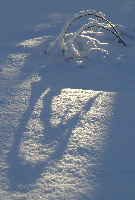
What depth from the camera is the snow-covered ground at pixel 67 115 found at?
1531 mm

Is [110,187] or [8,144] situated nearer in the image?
[110,187]

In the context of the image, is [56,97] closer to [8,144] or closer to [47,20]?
[8,144]

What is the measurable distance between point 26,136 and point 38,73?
3.51ft

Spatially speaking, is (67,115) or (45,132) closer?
(45,132)

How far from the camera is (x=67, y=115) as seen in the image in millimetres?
2152

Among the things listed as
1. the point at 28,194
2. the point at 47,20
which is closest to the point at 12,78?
the point at 28,194

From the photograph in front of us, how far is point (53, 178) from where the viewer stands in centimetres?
155

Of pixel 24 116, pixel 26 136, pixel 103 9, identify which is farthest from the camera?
pixel 103 9

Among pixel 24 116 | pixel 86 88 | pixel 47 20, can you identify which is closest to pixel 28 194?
pixel 24 116

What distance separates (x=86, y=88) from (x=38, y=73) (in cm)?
54

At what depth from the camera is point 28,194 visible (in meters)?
1.46

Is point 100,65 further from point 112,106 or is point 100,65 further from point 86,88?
point 112,106

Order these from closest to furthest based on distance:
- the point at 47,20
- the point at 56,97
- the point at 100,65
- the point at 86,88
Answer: the point at 56,97
the point at 86,88
the point at 100,65
the point at 47,20

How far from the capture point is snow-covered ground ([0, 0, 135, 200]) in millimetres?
1531
